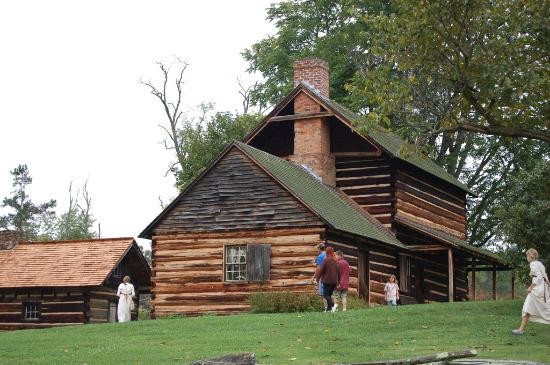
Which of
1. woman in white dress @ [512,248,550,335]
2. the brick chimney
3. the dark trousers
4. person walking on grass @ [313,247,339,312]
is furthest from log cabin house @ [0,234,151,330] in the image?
woman in white dress @ [512,248,550,335]

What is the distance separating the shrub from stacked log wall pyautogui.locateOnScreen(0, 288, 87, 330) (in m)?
11.2

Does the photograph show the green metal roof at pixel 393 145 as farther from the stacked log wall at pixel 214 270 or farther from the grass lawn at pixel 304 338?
the grass lawn at pixel 304 338

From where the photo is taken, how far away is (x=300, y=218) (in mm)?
31656

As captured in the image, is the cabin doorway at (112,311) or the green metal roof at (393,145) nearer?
the green metal roof at (393,145)

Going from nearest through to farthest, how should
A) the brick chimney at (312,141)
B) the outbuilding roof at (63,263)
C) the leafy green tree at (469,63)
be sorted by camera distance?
the leafy green tree at (469,63) < the brick chimney at (312,141) < the outbuilding roof at (63,263)

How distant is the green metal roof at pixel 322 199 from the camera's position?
31766mm

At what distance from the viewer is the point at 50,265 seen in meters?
40.0

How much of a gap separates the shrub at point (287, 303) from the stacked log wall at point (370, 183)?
7750mm

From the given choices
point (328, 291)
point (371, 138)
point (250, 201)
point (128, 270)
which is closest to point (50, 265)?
point (128, 270)

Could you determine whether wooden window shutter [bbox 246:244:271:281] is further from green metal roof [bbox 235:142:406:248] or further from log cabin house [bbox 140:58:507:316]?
green metal roof [bbox 235:142:406:248]

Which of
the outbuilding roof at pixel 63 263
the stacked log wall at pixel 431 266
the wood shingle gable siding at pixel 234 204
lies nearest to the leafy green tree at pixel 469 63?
the wood shingle gable siding at pixel 234 204

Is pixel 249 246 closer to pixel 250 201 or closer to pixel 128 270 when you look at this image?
pixel 250 201

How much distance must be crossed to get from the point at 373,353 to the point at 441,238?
61.3 feet

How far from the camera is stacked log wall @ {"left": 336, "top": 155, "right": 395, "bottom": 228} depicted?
37125 millimetres
